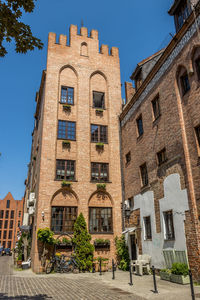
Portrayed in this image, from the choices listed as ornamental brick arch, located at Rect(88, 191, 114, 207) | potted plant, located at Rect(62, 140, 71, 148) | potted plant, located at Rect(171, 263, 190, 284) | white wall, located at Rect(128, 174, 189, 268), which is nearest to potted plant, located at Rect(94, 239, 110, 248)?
ornamental brick arch, located at Rect(88, 191, 114, 207)

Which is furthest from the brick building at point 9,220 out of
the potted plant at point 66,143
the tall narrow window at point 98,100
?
the potted plant at point 66,143

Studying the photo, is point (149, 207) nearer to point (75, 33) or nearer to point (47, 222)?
point (47, 222)

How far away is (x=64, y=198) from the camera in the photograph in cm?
1912

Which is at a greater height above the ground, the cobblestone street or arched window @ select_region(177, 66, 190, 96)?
arched window @ select_region(177, 66, 190, 96)

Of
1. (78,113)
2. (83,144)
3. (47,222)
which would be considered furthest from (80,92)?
(47,222)

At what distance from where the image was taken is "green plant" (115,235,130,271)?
17533mm

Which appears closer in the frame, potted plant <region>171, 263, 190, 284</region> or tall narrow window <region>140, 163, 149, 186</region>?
potted plant <region>171, 263, 190, 284</region>

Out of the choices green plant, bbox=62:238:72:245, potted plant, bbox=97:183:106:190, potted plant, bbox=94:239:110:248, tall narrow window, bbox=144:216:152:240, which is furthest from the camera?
potted plant, bbox=97:183:106:190

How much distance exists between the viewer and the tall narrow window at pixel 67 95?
22.0 metres

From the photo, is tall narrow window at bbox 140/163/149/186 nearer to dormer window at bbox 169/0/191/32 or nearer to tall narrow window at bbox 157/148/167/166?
tall narrow window at bbox 157/148/167/166

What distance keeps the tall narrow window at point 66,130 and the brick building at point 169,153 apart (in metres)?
5.32

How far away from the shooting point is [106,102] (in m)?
23.4

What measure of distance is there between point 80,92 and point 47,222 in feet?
38.2

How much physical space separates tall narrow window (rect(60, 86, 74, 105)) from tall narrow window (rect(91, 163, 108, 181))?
6.09 metres
